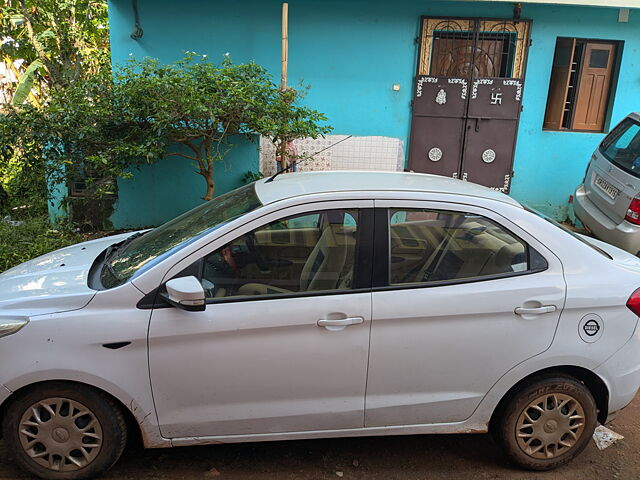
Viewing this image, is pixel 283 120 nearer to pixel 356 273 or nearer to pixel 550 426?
pixel 356 273

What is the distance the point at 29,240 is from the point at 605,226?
676 centimetres

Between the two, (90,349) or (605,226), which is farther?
(605,226)

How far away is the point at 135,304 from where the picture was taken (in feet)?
8.97

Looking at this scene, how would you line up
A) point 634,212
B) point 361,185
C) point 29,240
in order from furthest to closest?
point 29,240, point 634,212, point 361,185

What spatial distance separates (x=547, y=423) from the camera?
3037 mm

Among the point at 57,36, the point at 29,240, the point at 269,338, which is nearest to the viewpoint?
the point at 269,338

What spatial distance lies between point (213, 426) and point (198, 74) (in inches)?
172

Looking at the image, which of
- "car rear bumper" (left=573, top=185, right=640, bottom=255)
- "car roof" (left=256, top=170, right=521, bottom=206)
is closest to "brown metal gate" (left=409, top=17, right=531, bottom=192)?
"car rear bumper" (left=573, top=185, right=640, bottom=255)

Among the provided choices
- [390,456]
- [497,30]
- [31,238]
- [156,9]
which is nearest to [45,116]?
[31,238]

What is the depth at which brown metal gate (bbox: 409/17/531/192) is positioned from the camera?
770cm

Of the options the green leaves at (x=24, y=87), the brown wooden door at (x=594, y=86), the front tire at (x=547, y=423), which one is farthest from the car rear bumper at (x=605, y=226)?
the green leaves at (x=24, y=87)

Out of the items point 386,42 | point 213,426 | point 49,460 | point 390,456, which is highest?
point 386,42

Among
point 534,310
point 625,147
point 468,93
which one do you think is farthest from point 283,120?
point 534,310

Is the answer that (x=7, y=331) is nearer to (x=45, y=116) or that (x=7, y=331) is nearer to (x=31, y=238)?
(x=45, y=116)
